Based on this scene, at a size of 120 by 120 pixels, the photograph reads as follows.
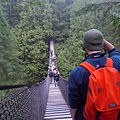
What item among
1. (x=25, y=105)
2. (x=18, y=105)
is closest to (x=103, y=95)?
(x=18, y=105)

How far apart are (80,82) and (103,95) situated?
0.43ft

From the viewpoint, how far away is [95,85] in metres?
1.00

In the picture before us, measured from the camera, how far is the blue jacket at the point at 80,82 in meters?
1.08

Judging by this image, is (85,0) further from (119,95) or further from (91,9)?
(119,95)

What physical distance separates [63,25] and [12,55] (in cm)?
1408

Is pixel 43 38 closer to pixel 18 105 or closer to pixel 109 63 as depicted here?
pixel 18 105

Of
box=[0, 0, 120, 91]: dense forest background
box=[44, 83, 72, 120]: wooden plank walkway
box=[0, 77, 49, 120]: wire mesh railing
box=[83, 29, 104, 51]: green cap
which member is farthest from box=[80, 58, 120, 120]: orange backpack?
box=[0, 0, 120, 91]: dense forest background

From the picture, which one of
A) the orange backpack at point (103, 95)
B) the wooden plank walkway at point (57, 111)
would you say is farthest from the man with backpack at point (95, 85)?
the wooden plank walkway at point (57, 111)

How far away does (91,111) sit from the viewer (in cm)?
102

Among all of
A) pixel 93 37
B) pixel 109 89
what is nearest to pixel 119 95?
pixel 109 89

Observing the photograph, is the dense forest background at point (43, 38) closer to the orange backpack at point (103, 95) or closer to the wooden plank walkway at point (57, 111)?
the wooden plank walkway at point (57, 111)

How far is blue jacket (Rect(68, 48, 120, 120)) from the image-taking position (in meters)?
1.08

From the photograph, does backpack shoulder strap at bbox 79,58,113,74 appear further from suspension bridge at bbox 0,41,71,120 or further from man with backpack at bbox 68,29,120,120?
suspension bridge at bbox 0,41,71,120

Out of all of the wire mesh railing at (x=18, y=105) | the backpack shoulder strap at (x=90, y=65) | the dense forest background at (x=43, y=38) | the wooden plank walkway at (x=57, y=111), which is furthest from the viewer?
the dense forest background at (x=43, y=38)
